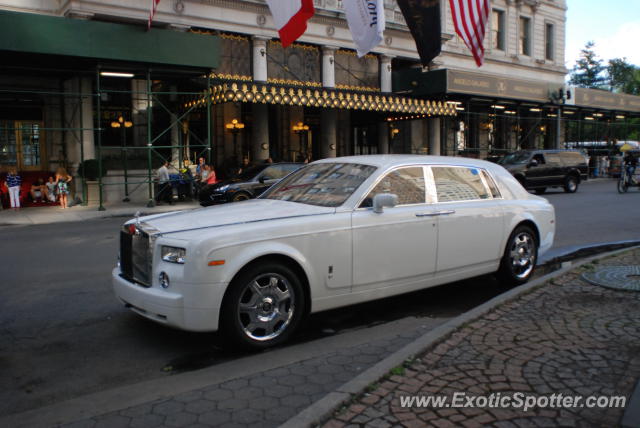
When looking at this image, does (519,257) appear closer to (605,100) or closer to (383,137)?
(383,137)

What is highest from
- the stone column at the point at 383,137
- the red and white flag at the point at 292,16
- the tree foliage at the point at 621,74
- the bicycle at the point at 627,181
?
the tree foliage at the point at 621,74

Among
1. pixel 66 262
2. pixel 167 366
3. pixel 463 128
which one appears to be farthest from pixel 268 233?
pixel 463 128

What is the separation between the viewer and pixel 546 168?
913 inches

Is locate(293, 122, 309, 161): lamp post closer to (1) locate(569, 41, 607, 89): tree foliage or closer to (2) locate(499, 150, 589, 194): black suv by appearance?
(2) locate(499, 150, 589, 194): black suv

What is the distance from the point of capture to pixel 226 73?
23.9m

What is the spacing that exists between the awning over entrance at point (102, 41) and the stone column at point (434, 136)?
1617 centimetres

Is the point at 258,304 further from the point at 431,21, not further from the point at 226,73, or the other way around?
the point at 226,73

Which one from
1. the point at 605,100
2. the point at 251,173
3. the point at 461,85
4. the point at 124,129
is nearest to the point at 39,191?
the point at 124,129

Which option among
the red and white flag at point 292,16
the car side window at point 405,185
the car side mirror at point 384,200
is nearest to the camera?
the car side mirror at point 384,200

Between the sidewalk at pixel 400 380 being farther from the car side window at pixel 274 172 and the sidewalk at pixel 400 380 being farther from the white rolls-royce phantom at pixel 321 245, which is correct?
the car side window at pixel 274 172

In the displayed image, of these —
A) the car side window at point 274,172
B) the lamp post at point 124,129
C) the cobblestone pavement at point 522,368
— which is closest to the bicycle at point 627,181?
the car side window at point 274,172

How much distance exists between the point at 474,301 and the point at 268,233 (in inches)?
114

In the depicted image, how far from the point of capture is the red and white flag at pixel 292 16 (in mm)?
12656

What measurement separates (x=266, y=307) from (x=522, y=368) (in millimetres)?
2057
